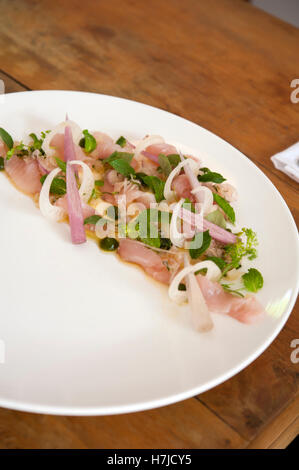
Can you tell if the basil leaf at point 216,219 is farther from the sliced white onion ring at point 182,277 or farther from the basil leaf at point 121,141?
the basil leaf at point 121,141

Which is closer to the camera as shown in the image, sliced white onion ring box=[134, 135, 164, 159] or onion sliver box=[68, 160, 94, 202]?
onion sliver box=[68, 160, 94, 202]

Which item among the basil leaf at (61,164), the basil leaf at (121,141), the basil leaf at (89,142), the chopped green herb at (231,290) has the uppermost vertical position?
the chopped green herb at (231,290)

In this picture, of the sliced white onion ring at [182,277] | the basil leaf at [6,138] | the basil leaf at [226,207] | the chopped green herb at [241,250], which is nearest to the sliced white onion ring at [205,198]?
the basil leaf at [226,207]

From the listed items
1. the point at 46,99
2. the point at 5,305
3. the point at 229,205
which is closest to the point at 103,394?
the point at 5,305

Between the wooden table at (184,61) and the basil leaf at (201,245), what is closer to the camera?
the basil leaf at (201,245)

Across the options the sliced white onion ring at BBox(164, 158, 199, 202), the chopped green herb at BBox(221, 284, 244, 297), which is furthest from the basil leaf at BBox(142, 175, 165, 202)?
the chopped green herb at BBox(221, 284, 244, 297)

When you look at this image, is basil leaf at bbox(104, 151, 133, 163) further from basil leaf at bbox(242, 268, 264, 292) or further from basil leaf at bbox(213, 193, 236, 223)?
basil leaf at bbox(242, 268, 264, 292)

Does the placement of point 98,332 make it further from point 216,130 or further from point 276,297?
point 216,130
